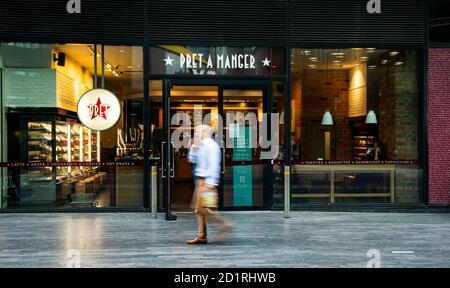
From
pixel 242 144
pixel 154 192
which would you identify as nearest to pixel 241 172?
pixel 242 144

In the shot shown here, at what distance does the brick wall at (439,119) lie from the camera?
13.1 m

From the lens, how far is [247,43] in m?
12.9

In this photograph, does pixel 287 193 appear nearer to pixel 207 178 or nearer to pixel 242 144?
pixel 242 144

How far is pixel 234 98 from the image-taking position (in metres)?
13.0

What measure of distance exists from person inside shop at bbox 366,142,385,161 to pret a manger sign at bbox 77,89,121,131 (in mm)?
5810

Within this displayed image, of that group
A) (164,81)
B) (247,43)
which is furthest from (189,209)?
(247,43)

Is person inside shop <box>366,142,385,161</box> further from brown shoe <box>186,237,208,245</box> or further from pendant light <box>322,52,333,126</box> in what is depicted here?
brown shoe <box>186,237,208,245</box>

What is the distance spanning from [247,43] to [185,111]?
2184 millimetres

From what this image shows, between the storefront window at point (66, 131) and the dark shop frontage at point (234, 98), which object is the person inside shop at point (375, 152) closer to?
the dark shop frontage at point (234, 98)

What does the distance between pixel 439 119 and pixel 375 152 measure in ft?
5.30

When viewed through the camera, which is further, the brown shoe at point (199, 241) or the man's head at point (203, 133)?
the brown shoe at point (199, 241)

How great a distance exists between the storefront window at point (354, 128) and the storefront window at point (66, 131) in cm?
372

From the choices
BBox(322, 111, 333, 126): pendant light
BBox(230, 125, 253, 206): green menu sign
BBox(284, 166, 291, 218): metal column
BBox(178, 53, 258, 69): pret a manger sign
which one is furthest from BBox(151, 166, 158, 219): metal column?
BBox(322, 111, 333, 126): pendant light

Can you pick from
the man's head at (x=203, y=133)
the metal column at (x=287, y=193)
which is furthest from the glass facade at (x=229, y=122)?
the man's head at (x=203, y=133)
